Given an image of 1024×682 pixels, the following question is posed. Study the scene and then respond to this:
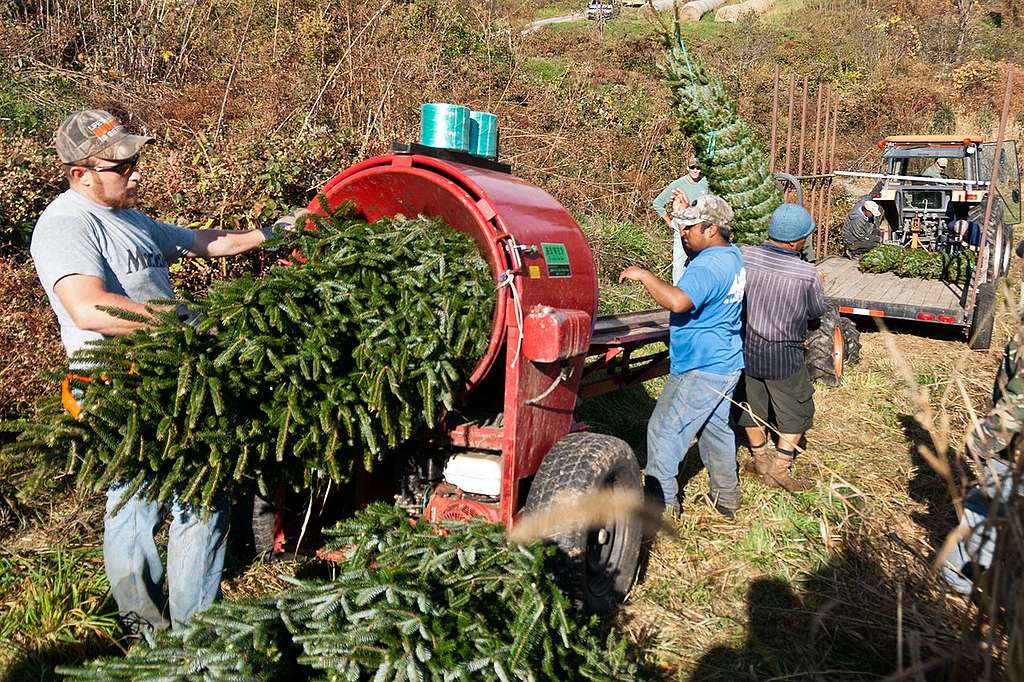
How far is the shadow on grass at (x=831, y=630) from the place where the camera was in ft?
10.1

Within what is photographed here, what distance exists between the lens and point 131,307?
104 inches

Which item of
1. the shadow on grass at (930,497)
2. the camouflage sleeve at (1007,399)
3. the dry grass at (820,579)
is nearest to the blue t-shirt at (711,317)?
the dry grass at (820,579)

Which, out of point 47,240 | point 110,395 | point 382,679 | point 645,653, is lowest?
point 645,653

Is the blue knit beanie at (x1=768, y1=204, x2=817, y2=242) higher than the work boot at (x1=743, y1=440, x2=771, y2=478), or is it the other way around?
the blue knit beanie at (x1=768, y1=204, x2=817, y2=242)

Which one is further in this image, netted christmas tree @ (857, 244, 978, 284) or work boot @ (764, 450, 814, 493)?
netted christmas tree @ (857, 244, 978, 284)

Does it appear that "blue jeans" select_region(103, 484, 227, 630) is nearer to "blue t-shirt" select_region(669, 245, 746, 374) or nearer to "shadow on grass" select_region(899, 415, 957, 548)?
"blue t-shirt" select_region(669, 245, 746, 374)

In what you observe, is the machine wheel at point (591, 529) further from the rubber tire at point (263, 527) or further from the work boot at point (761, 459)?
the work boot at point (761, 459)

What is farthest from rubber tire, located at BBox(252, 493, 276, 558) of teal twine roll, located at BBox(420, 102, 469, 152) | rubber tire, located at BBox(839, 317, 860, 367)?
rubber tire, located at BBox(839, 317, 860, 367)

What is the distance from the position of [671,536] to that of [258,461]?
98.6 inches

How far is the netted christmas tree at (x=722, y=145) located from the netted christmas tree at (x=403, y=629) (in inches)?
220

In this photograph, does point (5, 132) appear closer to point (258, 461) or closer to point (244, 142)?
point (244, 142)

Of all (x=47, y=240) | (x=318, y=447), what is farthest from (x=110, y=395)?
(x=47, y=240)

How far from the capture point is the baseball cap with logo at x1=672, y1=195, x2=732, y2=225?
418 centimetres

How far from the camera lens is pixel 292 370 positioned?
2592mm
